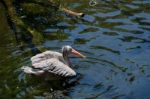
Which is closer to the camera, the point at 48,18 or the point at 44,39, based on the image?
the point at 44,39

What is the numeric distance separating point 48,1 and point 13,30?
2263mm

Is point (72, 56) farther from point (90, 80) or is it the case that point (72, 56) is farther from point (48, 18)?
point (48, 18)

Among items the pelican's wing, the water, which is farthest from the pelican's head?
the pelican's wing

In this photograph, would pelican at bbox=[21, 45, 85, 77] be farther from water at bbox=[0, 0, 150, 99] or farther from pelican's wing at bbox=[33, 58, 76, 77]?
water at bbox=[0, 0, 150, 99]

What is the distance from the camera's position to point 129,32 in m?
15.2

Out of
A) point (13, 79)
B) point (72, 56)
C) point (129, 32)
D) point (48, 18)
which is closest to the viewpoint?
point (13, 79)

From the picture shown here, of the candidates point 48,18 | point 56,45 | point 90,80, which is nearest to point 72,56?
point 56,45

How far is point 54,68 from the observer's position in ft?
42.6

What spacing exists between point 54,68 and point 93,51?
4.72 feet

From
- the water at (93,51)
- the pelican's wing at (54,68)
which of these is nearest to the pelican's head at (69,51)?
the water at (93,51)

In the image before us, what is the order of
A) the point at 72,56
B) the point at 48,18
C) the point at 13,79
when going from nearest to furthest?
1. the point at 13,79
2. the point at 72,56
3. the point at 48,18

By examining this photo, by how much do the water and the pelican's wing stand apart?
0.22 metres

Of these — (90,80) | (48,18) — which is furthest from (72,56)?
(48,18)

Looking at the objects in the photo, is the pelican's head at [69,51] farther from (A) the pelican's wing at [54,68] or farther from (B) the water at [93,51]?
(A) the pelican's wing at [54,68]
